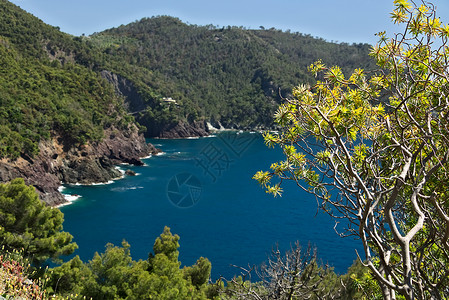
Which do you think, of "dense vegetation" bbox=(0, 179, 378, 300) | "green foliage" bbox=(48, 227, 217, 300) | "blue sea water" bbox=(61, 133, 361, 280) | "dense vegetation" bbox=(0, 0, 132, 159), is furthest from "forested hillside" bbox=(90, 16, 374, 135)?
"green foliage" bbox=(48, 227, 217, 300)

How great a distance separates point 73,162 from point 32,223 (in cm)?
4705

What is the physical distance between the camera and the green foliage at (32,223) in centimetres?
2019

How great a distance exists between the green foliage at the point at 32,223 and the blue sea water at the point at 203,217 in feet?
52.2

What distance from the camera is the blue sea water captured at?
39.8 meters

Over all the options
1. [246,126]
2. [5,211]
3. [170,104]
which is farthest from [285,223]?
[246,126]

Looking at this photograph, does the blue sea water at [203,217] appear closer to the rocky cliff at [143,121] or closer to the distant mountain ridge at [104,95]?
the distant mountain ridge at [104,95]

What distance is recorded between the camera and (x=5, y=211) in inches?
815

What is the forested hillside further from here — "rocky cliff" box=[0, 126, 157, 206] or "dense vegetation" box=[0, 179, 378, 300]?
"dense vegetation" box=[0, 179, 378, 300]

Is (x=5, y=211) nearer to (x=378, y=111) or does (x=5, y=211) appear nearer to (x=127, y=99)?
(x=378, y=111)

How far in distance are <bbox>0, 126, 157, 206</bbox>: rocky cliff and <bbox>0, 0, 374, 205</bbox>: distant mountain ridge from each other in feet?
0.56

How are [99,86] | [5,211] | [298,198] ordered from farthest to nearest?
[99,86], [298,198], [5,211]

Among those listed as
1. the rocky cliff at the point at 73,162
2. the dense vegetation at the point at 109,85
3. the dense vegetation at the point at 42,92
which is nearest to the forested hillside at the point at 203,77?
the dense vegetation at the point at 109,85

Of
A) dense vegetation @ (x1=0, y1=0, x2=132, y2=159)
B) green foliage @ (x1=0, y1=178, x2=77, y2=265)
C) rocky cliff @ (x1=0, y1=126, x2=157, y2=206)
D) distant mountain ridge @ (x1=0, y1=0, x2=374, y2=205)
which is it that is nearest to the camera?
green foliage @ (x1=0, y1=178, x2=77, y2=265)

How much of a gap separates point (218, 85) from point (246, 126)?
1434 inches
